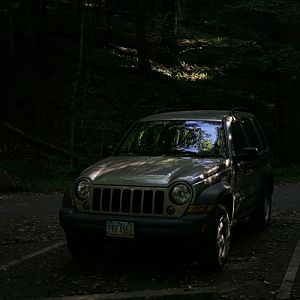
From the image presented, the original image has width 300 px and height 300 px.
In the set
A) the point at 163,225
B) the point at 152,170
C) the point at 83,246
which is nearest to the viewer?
the point at 163,225

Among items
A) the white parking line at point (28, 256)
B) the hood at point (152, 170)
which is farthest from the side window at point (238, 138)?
the white parking line at point (28, 256)

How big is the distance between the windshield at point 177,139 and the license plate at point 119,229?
1.41 metres

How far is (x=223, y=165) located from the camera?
6.94 m

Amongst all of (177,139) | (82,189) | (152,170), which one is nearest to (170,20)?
(177,139)

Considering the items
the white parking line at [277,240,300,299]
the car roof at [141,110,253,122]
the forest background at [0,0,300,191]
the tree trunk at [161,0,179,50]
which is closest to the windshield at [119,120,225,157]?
the car roof at [141,110,253,122]

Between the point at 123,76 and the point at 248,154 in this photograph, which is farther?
the point at 123,76

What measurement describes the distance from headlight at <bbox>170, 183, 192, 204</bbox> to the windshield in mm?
1077

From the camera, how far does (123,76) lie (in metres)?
24.0

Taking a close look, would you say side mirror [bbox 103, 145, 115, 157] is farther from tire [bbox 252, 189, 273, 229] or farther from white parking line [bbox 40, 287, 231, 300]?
tire [bbox 252, 189, 273, 229]

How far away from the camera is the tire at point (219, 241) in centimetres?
625

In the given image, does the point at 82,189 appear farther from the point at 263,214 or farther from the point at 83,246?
the point at 263,214

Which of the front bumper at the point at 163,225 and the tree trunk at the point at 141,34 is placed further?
the tree trunk at the point at 141,34

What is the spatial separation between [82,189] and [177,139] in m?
1.66

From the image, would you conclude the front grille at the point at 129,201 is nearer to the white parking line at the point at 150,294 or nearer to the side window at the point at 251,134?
the white parking line at the point at 150,294
